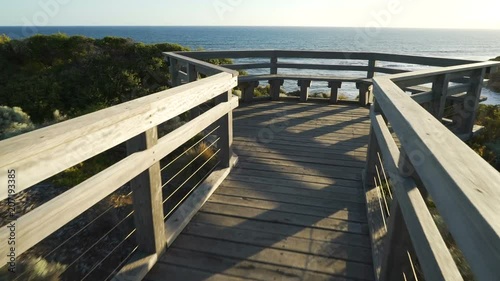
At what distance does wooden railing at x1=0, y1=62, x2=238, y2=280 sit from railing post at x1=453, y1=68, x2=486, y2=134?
4139 millimetres

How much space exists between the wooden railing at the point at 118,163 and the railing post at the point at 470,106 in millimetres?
4139

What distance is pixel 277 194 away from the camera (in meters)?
3.61

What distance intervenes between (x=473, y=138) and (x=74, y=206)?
244 inches

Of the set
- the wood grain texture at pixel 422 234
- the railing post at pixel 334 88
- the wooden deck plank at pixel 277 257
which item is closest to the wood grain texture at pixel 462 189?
the wood grain texture at pixel 422 234

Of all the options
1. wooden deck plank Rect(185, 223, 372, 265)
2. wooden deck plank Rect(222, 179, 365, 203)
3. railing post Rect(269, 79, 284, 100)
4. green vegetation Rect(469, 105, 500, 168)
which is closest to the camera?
wooden deck plank Rect(185, 223, 372, 265)

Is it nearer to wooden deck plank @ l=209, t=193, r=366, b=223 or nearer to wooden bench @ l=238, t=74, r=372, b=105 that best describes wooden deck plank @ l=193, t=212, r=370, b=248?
wooden deck plank @ l=209, t=193, r=366, b=223

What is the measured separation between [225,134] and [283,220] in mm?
1300

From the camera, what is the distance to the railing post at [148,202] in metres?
2.20

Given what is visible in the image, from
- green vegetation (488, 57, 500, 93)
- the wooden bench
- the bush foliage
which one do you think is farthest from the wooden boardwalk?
green vegetation (488, 57, 500, 93)

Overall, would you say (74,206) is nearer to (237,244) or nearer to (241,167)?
(237,244)

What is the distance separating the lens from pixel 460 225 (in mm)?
932

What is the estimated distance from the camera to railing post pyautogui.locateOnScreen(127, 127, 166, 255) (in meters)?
2.20

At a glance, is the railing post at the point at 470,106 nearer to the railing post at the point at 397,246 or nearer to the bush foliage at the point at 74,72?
the railing post at the point at 397,246

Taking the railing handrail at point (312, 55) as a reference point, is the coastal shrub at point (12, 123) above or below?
below
